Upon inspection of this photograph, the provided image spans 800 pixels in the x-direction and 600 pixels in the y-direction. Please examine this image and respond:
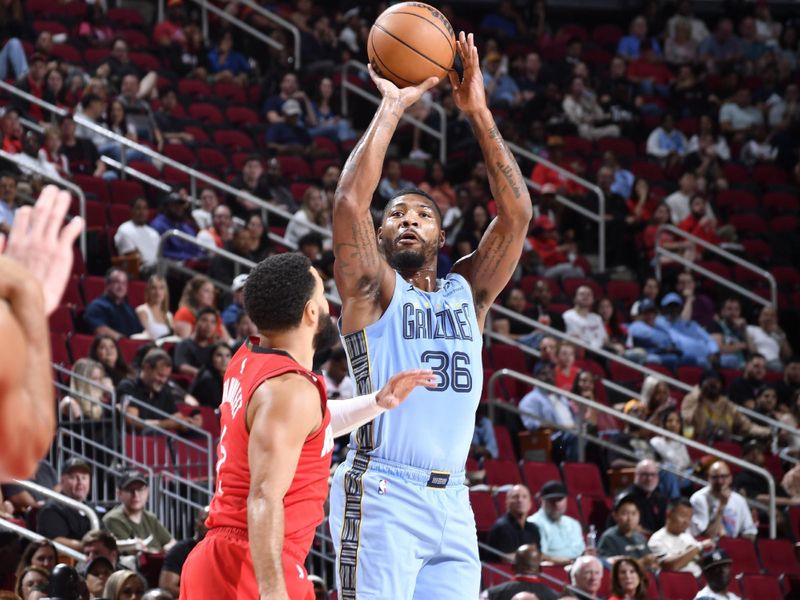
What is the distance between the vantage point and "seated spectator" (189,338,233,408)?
1048 cm

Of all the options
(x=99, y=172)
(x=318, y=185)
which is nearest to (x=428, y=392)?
(x=99, y=172)

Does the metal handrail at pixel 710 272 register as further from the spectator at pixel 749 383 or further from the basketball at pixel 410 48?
the basketball at pixel 410 48

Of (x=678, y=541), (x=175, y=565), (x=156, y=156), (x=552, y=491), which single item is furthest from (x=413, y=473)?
(x=156, y=156)

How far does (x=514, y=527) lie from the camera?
31.9 feet

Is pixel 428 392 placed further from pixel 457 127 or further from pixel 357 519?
pixel 457 127

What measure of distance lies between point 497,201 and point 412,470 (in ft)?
4.00

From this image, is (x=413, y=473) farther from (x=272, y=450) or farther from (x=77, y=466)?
(x=77, y=466)

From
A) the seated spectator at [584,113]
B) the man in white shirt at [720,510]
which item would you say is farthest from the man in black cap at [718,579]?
the seated spectator at [584,113]

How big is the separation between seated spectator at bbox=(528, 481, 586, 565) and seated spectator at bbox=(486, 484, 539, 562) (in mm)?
165

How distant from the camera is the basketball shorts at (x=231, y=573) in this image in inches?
151

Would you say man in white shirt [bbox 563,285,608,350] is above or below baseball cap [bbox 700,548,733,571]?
above

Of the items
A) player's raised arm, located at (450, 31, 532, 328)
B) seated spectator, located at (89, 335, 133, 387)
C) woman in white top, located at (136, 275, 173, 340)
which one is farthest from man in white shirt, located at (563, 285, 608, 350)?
player's raised arm, located at (450, 31, 532, 328)

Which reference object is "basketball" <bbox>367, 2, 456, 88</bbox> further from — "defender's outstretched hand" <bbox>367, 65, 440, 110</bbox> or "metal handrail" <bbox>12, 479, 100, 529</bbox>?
"metal handrail" <bbox>12, 479, 100, 529</bbox>

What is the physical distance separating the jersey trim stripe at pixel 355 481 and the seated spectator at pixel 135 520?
4100mm
